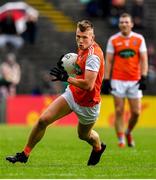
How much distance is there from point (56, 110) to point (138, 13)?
20.4 metres

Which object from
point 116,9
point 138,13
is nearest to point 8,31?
point 116,9

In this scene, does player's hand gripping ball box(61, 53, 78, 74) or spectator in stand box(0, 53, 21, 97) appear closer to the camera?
player's hand gripping ball box(61, 53, 78, 74)

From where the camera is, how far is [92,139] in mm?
12977

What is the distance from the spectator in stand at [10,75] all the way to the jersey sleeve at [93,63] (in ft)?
54.1

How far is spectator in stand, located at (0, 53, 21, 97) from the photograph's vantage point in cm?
2886

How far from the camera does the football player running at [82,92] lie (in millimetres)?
12094

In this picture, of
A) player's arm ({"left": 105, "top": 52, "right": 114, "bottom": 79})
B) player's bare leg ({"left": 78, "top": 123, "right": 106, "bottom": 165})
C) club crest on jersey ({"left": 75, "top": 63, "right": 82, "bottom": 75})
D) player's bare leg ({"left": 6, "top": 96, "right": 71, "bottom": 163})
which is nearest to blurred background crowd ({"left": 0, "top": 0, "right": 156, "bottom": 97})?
player's arm ({"left": 105, "top": 52, "right": 114, "bottom": 79})

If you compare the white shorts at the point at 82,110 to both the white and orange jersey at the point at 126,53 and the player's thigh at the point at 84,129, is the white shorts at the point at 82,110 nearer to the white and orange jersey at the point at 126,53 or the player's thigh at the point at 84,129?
the player's thigh at the point at 84,129

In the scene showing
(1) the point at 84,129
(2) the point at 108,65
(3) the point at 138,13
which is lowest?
(3) the point at 138,13

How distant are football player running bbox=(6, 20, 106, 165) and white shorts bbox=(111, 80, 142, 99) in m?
4.99

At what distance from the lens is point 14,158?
12.7 metres

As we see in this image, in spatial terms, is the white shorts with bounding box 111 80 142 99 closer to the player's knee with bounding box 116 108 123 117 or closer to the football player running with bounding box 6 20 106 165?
the player's knee with bounding box 116 108 123 117

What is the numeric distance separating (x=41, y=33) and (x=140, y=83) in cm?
1553

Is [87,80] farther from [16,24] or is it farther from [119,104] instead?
[16,24]
